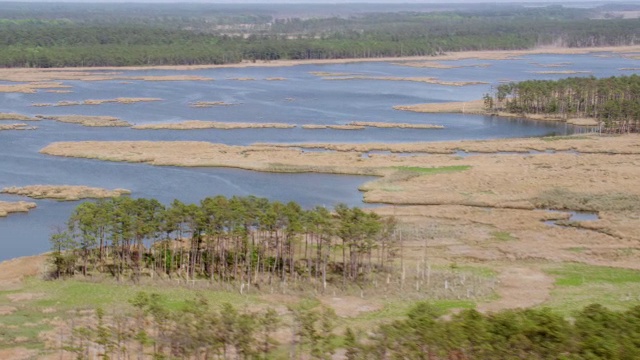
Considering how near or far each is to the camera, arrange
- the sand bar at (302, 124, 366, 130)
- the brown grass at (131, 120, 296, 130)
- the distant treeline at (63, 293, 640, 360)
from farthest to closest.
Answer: the sand bar at (302, 124, 366, 130), the brown grass at (131, 120, 296, 130), the distant treeline at (63, 293, 640, 360)

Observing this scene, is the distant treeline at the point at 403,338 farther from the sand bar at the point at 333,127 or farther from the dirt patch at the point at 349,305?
the sand bar at the point at 333,127

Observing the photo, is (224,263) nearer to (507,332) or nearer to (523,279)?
(523,279)

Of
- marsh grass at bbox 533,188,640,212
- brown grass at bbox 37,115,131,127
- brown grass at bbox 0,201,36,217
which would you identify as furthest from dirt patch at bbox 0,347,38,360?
brown grass at bbox 37,115,131,127

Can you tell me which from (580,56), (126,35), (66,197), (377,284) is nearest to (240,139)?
(66,197)

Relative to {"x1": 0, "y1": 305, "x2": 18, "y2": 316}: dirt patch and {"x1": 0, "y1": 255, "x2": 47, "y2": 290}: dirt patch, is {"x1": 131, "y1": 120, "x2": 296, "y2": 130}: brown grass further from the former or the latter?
{"x1": 0, "y1": 305, "x2": 18, "y2": 316}: dirt patch

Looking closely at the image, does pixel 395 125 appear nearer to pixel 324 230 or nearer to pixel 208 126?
pixel 208 126

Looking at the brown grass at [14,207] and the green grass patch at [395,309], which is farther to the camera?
the brown grass at [14,207]

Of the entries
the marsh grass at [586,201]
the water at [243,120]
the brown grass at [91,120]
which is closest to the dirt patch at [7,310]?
the water at [243,120]
